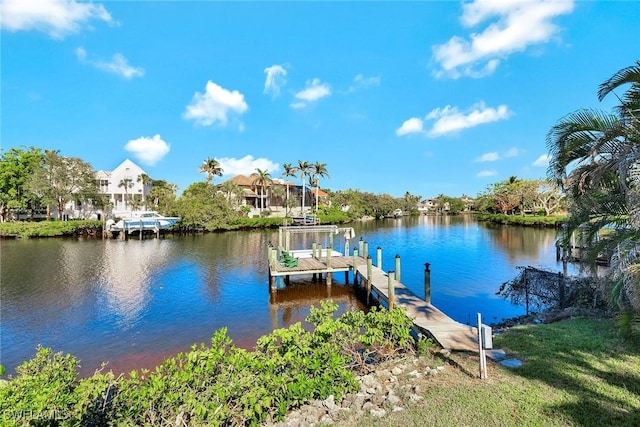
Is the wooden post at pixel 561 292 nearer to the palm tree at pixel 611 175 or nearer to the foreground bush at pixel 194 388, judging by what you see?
the palm tree at pixel 611 175

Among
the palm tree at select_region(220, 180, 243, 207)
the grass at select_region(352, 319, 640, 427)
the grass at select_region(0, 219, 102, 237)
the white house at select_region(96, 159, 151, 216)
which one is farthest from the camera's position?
the palm tree at select_region(220, 180, 243, 207)

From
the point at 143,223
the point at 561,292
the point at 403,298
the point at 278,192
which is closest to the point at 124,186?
the point at 143,223

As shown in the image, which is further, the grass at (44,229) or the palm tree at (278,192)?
the palm tree at (278,192)

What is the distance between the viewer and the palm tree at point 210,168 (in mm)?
55875

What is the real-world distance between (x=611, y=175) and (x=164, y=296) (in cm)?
1741

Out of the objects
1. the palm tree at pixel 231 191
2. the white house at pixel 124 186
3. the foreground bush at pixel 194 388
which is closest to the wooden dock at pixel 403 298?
the foreground bush at pixel 194 388

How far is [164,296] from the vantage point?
54.2ft

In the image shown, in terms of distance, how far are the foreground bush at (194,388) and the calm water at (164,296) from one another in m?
5.47

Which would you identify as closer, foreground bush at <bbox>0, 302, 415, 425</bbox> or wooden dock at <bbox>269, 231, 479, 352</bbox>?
foreground bush at <bbox>0, 302, 415, 425</bbox>

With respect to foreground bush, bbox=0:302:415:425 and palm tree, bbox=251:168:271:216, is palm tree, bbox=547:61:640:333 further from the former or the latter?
palm tree, bbox=251:168:271:216

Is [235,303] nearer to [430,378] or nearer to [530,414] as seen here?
[430,378]

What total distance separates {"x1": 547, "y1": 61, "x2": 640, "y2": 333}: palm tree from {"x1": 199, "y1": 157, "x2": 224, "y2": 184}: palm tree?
5449cm

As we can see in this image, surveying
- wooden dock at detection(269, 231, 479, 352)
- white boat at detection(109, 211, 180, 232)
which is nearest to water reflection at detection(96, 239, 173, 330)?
white boat at detection(109, 211, 180, 232)

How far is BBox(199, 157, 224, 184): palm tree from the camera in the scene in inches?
2200
